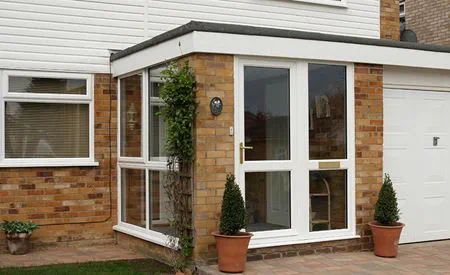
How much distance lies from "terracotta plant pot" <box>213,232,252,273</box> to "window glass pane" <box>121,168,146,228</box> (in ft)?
5.86

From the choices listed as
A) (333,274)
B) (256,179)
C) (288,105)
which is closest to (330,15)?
(288,105)

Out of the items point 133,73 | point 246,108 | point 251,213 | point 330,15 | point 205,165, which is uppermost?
point 330,15

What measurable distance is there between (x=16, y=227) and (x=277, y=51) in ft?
13.4

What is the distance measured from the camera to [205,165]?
21.1ft

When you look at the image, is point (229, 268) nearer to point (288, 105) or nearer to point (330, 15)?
point (288, 105)

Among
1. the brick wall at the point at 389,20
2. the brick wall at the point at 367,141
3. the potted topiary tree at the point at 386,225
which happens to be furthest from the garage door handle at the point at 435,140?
the brick wall at the point at 389,20

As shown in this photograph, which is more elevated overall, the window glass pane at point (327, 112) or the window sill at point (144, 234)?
the window glass pane at point (327, 112)

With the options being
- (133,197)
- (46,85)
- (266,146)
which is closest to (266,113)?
(266,146)

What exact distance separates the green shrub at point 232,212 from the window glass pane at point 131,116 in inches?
81.9

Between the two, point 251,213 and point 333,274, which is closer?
point 333,274

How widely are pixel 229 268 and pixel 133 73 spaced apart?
3.18 m

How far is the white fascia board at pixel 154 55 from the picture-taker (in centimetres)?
657

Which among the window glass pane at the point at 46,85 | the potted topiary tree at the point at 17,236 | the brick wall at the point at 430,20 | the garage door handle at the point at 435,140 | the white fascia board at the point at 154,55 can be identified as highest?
the brick wall at the point at 430,20

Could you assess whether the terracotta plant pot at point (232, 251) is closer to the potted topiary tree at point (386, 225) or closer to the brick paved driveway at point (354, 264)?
the brick paved driveway at point (354, 264)
